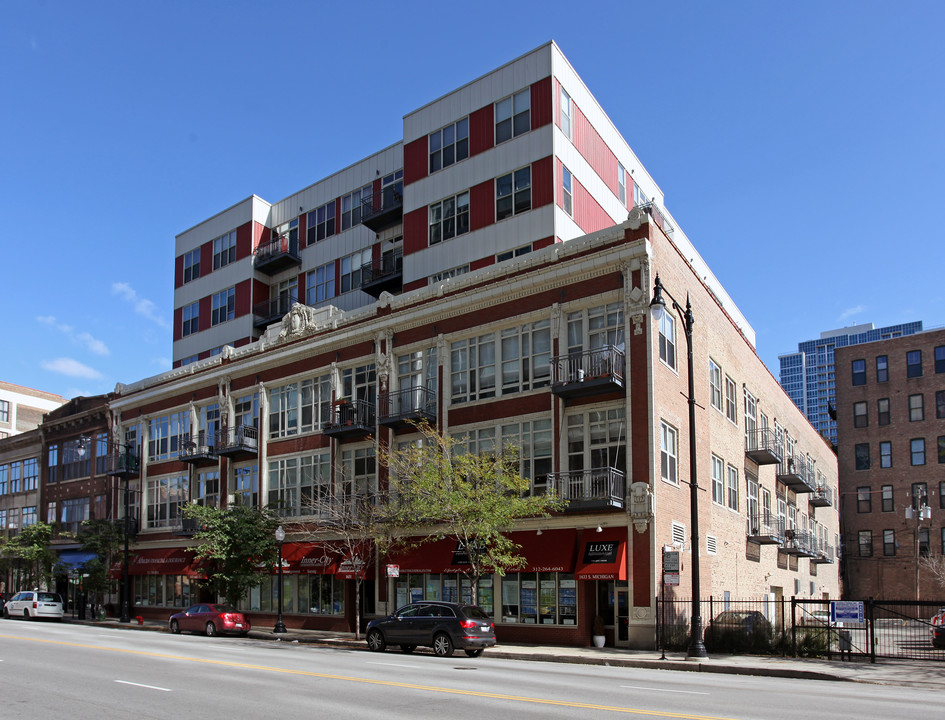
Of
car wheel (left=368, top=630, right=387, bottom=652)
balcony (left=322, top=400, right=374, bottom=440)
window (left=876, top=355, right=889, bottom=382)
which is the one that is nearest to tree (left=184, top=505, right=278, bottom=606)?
balcony (left=322, top=400, right=374, bottom=440)

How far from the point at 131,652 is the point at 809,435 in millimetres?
49427

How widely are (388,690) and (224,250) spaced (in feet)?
141

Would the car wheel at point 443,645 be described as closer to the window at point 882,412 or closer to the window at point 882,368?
the window at point 882,412

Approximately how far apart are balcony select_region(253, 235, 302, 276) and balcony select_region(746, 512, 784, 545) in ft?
93.3

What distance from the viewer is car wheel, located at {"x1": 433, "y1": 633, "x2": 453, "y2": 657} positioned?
Result: 25.5 metres

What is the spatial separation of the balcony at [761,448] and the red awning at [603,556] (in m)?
15.4

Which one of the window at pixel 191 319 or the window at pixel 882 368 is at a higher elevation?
the window at pixel 191 319

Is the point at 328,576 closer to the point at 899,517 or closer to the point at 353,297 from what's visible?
the point at 353,297

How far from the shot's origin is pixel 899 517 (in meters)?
68.6

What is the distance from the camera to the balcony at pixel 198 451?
45.9m

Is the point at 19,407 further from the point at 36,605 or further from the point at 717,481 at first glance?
the point at 717,481

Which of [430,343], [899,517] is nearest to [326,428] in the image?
[430,343]

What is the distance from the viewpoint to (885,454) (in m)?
70.7

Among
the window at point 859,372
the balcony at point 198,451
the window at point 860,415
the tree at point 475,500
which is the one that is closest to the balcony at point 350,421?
the tree at point 475,500
